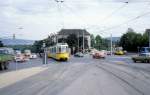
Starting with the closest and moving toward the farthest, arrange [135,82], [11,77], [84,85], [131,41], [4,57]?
[84,85] → [135,82] → [11,77] → [4,57] → [131,41]

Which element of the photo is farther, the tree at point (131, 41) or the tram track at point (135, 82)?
the tree at point (131, 41)

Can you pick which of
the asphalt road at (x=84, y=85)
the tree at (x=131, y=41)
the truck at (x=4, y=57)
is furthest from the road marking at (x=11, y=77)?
the tree at (x=131, y=41)

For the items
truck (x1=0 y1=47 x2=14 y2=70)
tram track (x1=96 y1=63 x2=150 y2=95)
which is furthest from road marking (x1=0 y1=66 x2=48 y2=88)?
truck (x1=0 y1=47 x2=14 y2=70)

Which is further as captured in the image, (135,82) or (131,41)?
(131,41)

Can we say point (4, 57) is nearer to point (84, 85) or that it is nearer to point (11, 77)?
point (11, 77)

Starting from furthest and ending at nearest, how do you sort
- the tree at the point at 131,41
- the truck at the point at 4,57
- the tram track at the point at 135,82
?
the tree at the point at 131,41 < the truck at the point at 4,57 < the tram track at the point at 135,82

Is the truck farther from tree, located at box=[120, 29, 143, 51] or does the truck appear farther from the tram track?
tree, located at box=[120, 29, 143, 51]

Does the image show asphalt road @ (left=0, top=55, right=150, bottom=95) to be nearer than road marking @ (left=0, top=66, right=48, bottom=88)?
Yes

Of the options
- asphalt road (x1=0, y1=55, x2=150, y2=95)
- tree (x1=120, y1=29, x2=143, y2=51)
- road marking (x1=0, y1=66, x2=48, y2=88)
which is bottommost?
road marking (x1=0, y1=66, x2=48, y2=88)

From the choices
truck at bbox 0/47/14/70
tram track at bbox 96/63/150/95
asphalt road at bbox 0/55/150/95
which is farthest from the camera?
truck at bbox 0/47/14/70

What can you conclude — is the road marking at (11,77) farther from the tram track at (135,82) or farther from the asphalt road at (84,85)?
the tram track at (135,82)

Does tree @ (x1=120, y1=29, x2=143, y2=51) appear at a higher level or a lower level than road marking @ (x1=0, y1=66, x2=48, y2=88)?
higher

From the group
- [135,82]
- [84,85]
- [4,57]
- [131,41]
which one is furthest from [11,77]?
[131,41]

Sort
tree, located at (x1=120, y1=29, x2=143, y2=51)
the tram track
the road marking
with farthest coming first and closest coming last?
tree, located at (x1=120, y1=29, x2=143, y2=51), the road marking, the tram track
